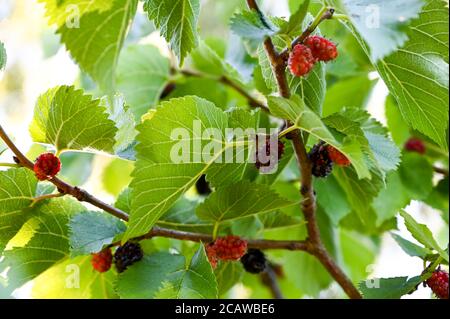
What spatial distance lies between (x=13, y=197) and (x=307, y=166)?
0.87ft

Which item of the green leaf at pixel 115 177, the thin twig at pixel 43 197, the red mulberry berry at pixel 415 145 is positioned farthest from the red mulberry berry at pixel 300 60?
the green leaf at pixel 115 177

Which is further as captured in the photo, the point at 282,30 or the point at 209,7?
the point at 209,7

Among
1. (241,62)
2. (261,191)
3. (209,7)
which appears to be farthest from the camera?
(209,7)

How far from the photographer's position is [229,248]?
2.11ft

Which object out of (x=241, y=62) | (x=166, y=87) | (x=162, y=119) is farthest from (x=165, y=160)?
(x=166, y=87)

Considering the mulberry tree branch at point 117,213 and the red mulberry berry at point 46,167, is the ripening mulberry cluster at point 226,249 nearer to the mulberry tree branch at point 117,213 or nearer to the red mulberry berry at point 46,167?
the mulberry tree branch at point 117,213

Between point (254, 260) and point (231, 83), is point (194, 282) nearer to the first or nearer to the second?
point (254, 260)

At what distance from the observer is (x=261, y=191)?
2.02 ft

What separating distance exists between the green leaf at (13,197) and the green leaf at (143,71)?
1.32 ft

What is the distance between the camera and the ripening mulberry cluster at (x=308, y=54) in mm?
515

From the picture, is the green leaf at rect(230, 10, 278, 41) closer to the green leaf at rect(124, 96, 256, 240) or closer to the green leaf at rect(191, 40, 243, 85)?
the green leaf at rect(124, 96, 256, 240)

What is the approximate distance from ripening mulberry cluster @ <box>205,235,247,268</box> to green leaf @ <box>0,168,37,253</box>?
0.17 m
